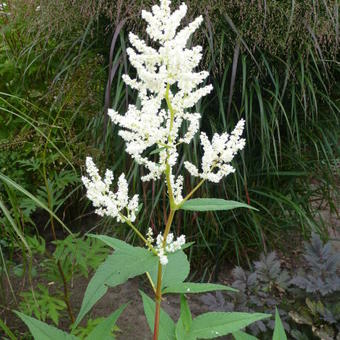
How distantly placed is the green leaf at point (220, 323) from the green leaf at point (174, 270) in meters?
0.10

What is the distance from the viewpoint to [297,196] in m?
2.54

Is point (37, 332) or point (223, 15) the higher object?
point (223, 15)

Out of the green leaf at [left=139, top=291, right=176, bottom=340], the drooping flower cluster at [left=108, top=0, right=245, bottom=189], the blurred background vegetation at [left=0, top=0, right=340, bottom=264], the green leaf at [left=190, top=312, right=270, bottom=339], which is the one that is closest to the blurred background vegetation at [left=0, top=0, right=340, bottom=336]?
the blurred background vegetation at [left=0, top=0, right=340, bottom=264]

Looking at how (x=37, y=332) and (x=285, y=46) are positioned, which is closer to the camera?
→ (x=37, y=332)

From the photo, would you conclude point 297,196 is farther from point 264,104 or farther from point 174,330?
point 174,330

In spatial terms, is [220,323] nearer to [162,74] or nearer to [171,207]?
[171,207]

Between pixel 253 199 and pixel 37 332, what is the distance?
1618 mm

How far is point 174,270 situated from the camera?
41.4 inches

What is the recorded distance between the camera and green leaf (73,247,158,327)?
34.3 inches

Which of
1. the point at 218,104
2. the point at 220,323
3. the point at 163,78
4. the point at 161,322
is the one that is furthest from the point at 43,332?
the point at 218,104

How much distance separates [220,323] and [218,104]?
4.66ft

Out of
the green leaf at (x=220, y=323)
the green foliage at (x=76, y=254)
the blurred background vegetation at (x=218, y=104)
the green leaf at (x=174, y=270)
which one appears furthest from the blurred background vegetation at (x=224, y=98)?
the green leaf at (x=220, y=323)

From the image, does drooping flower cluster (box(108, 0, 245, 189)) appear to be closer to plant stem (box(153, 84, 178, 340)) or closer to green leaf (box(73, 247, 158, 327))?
plant stem (box(153, 84, 178, 340))

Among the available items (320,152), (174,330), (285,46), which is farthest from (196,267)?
(174,330)
